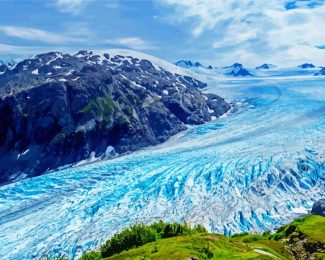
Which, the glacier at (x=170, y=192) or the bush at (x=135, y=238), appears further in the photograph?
the glacier at (x=170, y=192)

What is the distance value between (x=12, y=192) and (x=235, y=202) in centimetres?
6170

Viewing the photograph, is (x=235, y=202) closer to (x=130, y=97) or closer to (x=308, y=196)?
(x=308, y=196)

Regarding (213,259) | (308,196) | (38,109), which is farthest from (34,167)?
(213,259)

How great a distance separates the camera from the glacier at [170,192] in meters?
84.8

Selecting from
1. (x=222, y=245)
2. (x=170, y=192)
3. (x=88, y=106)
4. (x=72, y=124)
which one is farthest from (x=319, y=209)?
(x=88, y=106)

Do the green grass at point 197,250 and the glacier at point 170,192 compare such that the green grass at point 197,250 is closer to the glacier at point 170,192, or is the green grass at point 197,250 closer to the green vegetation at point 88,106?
the glacier at point 170,192

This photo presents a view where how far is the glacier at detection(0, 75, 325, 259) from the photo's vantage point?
8481cm

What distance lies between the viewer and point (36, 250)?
7969cm

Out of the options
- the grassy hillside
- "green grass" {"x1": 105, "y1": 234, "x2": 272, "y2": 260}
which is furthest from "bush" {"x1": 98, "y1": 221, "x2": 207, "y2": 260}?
"green grass" {"x1": 105, "y1": 234, "x2": 272, "y2": 260}

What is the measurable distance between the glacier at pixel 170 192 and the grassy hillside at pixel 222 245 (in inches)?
1576

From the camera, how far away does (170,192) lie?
10344 cm

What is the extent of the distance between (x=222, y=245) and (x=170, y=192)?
244 ft

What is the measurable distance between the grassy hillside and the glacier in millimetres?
40028

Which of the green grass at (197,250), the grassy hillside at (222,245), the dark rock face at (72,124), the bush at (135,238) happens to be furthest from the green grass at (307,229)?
the dark rock face at (72,124)
